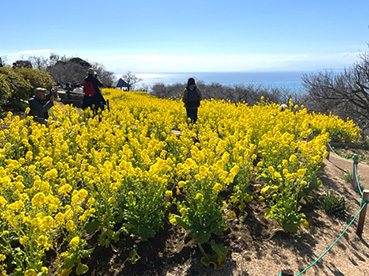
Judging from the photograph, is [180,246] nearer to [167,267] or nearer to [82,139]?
[167,267]

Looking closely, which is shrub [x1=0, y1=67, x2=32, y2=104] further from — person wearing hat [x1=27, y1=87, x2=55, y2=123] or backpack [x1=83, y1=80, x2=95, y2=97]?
person wearing hat [x1=27, y1=87, x2=55, y2=123]

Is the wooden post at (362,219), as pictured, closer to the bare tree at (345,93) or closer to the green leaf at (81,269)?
the green leaf at (81,269)

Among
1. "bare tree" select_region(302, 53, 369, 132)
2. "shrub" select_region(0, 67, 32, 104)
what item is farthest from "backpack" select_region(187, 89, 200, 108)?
"bare tree" select_region(302, 53, 369, 132)

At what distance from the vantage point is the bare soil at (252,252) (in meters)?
3.77

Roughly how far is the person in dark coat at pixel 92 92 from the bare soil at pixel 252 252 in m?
6.95

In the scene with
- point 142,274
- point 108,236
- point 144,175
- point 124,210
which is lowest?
point 142,274

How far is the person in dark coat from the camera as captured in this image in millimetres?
9922

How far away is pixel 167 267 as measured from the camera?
3.82 m

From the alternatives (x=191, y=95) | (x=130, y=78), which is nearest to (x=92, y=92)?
(x=191, y=95)


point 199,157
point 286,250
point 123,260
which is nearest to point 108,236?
point 123,260

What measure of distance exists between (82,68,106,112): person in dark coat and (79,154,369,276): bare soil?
695 centimetres

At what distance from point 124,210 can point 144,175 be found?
1.78 feet

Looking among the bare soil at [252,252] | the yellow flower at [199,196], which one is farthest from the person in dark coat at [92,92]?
the yellow flower at [199,196]

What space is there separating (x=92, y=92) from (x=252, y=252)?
8.03 m
